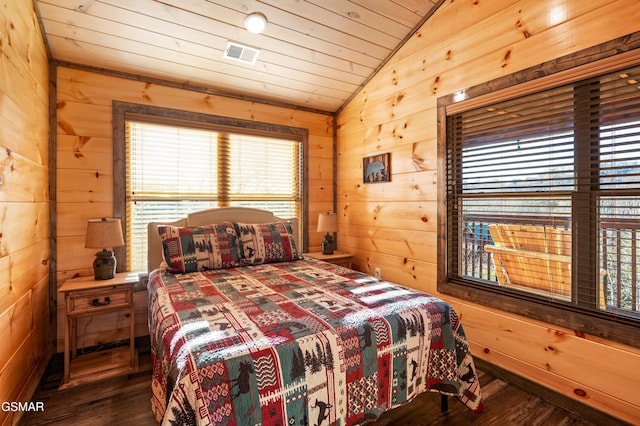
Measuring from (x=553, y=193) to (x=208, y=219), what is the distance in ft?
9.21

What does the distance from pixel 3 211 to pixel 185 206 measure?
152cm

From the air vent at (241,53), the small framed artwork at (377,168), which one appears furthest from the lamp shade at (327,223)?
the air vent at (241,53)

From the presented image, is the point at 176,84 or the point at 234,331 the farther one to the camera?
the point at 176,84

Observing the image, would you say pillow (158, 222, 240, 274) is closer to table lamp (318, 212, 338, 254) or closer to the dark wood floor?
the dark wood floor

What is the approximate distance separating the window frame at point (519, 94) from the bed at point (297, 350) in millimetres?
693

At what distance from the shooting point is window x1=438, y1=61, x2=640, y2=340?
1.71 meters

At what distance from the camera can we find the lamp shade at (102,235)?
2.31m

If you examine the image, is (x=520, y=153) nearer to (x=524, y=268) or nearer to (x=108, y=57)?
(x=524, y=268)

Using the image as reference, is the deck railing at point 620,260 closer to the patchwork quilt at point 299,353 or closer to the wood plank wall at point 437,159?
the wood plank wall at point 437,159

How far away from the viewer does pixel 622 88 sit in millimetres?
1694

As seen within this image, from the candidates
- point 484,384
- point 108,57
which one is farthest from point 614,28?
point 108,57

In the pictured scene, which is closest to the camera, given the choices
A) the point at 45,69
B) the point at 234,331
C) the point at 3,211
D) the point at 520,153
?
the point at 234,331

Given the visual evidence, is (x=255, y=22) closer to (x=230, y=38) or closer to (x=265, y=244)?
(x=230, y=38)

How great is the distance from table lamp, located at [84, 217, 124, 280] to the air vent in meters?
1.69
